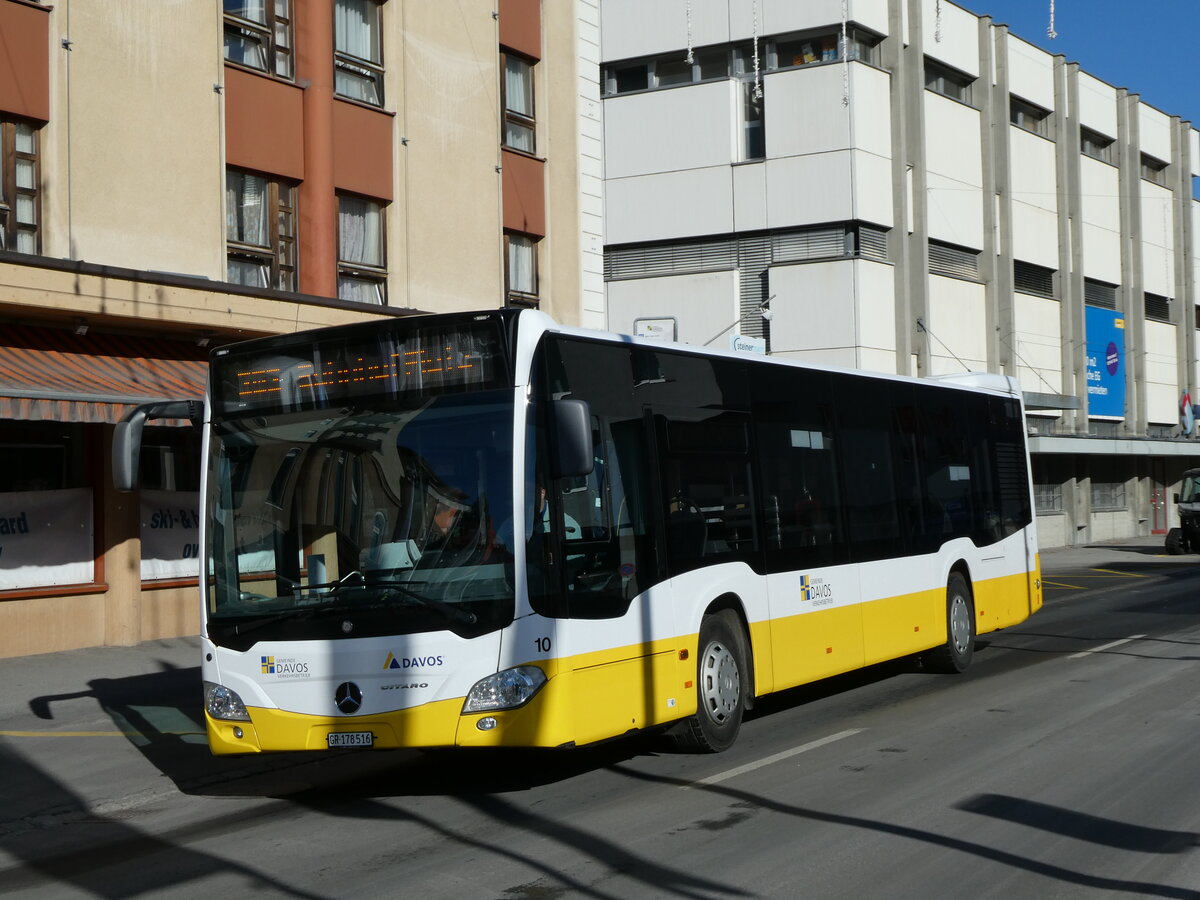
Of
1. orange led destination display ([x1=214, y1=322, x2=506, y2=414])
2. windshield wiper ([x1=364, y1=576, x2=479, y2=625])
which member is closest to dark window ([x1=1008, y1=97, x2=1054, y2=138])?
orange led destination display ([x1=214, y1=322, x2=506, y2=414])

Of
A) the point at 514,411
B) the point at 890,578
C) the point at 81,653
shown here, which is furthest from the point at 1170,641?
the point at 81,653

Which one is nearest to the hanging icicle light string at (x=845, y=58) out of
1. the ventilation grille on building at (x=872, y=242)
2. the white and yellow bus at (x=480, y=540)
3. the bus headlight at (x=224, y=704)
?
the ventilation grille on building at (x=872, y=242)

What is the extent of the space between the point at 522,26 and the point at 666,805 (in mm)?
16983

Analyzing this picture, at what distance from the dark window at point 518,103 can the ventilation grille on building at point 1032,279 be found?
77.5ft

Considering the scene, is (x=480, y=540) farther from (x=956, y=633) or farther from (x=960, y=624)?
(x=960, y=624)

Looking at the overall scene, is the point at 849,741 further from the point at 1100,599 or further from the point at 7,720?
the point at 1100,599

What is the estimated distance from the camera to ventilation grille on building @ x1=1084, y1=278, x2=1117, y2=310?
47562mm

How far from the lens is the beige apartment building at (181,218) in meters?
15.4

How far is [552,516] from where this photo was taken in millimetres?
8281

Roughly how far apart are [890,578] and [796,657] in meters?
2.06

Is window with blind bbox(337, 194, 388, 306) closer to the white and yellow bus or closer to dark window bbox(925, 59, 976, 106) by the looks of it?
→ the white and yellow bus

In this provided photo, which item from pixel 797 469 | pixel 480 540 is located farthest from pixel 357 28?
pixel 480 540

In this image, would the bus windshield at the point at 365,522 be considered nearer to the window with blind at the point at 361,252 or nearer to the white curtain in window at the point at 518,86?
the window with blind at the point at 361,252

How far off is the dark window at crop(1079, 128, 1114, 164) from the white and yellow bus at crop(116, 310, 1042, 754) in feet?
136
